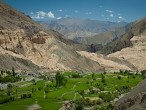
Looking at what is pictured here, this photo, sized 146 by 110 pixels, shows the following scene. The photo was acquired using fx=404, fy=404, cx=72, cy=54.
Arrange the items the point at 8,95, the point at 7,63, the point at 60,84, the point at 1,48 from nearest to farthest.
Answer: the point at 8,95
the point at 60,84
the point at 7,63
the point at 1,48

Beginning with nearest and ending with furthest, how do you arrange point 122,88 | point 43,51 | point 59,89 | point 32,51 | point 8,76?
point 59,89, point 122,88, point 8,76, point 32,51, point 43,51

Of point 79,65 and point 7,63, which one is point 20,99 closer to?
point 7,63

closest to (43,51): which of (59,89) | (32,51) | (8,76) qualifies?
(32,51)

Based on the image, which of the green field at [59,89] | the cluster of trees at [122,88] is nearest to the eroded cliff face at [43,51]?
the green field at [59,89]

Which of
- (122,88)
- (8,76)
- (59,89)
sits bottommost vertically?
(122,88)

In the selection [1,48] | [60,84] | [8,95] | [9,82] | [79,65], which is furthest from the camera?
[79,65]

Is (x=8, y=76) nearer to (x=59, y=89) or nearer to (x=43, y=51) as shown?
(x=59, y=89)

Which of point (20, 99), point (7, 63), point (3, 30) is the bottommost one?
point (20, 99)

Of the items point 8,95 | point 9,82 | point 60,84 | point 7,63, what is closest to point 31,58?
point 7,63
